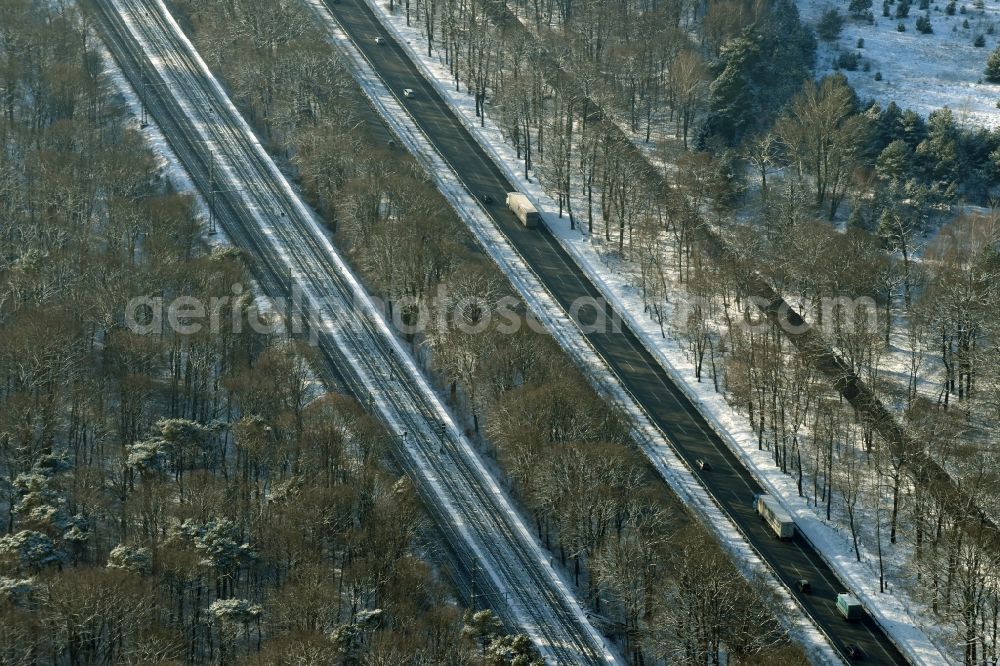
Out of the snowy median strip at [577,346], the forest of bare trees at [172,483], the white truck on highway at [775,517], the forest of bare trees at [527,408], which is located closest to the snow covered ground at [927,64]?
the snowy median strip at [577,346]

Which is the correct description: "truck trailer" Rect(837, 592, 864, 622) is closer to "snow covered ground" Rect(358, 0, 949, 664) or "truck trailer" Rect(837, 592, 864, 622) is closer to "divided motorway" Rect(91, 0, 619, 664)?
"snow covered ground" Rect(358, 0, 949, 664)

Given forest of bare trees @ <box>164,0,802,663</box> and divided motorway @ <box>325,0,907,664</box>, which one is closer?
forest of bare trees @ <box>164,0,802,663</box>

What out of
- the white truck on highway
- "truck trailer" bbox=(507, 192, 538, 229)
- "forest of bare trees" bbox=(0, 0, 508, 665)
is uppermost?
"truck trailer" bbox=(507, 192, 538, 229)

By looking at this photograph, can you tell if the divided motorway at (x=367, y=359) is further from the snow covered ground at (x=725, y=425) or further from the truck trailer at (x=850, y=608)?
the truck trailer at (x=850, y=608)

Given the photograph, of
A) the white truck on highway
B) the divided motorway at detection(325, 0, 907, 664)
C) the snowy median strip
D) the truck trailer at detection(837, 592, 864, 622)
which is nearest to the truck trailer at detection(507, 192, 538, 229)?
the divided motorway at detection(325, 0, 907, 664)

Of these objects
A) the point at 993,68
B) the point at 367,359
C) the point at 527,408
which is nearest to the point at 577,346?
the point at 367,359

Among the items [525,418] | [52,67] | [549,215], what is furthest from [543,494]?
[52,67]

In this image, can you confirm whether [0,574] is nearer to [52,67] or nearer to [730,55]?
[52,67]
